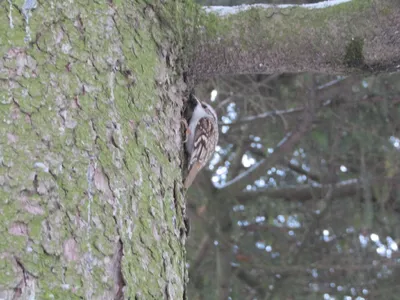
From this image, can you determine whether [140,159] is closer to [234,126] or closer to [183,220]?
[183,220]

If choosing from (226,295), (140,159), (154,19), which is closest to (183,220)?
(140,159)

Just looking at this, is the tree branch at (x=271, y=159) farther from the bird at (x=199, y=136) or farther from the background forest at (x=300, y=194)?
the bird at (x=199, y=136)

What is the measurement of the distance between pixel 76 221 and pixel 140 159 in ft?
0.81

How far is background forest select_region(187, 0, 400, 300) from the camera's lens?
3219 millimetres

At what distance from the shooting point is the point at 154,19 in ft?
5.34

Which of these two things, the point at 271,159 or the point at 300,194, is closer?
the point at 271,159

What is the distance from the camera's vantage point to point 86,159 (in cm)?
128

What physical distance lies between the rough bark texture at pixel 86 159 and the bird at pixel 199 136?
77 cm

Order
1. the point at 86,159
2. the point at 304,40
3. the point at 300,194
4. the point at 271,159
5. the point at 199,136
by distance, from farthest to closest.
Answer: the point at 300,194 < the point at 271,159 < the point at 199,136 < the point at 304,40 < the point at 86,159

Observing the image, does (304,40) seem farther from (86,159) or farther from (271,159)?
(271,159)

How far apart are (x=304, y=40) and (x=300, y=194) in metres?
1.83

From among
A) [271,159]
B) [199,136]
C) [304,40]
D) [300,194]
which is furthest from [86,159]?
[300,194]

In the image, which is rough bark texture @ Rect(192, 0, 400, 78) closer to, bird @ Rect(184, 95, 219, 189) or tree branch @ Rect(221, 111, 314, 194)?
bird @ Rect(184, 95, 219, 189)

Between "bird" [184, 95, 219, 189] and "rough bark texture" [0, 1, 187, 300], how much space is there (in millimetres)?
770
